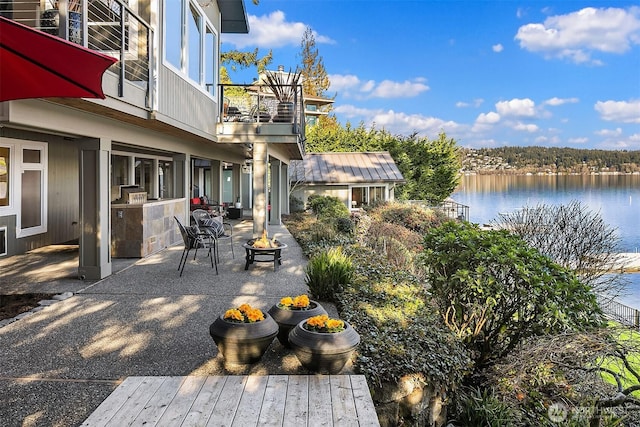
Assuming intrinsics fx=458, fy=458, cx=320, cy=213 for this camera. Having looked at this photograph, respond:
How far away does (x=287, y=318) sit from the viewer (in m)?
4.38

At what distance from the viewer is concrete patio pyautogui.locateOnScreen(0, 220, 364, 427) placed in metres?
3.54

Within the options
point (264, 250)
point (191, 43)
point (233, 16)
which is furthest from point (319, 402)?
point (233, 16)

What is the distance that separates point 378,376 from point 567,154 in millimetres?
86106

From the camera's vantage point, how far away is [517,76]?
54688mm

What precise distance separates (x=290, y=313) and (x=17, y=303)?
3869 mm

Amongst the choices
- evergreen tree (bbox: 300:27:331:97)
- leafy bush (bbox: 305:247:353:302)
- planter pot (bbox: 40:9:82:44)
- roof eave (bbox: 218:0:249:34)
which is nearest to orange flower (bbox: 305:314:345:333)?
leafy bush (bbox: 305:247:353:302)

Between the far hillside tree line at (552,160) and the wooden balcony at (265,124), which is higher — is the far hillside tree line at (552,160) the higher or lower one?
the higher one

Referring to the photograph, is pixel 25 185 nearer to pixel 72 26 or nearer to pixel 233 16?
pixel 72 26

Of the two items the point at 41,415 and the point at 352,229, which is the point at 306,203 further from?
the point at 41,415

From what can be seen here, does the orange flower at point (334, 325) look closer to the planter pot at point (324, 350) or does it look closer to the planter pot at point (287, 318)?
the planter pot at point (324, 350)

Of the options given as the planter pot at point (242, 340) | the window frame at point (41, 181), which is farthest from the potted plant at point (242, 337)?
the window frame at point (41, 181)

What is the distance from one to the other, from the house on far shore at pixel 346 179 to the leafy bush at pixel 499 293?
61.3ft

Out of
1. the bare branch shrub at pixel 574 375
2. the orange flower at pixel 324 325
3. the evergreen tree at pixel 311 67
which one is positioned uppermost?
the evergreen tree at pixel 311 67

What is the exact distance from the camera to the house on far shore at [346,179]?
2505cm
